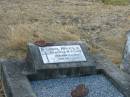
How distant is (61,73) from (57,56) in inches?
8.7

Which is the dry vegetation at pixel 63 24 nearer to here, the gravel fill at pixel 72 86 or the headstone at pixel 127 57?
the headstone at pixel 127 57

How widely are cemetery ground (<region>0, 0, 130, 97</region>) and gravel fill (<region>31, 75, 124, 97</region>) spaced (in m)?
1.08

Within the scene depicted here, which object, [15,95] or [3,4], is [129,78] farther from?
[3,4]

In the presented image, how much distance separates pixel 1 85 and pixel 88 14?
398 cm

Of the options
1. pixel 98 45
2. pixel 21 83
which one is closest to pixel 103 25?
pixel 98 45

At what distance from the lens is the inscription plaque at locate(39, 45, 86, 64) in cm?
473

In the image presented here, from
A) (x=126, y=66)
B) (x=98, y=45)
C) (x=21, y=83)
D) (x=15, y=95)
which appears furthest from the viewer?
(x=98, y=45)

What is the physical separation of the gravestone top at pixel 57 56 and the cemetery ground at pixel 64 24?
98 centimetres

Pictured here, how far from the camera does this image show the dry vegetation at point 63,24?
622 centimetres

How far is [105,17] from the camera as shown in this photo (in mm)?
8305

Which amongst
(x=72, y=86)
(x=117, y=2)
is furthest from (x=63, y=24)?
(x=72, y=86)

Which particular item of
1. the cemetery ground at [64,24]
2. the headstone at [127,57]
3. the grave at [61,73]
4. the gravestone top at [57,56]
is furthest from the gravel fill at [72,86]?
the cemetery ground at [64,24]

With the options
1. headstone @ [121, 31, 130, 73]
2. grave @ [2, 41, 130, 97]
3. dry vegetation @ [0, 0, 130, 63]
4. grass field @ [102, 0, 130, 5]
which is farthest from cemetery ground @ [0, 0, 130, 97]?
grave @ [2, 41, 130, 97]

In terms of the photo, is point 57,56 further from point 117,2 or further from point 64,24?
point 117,2
